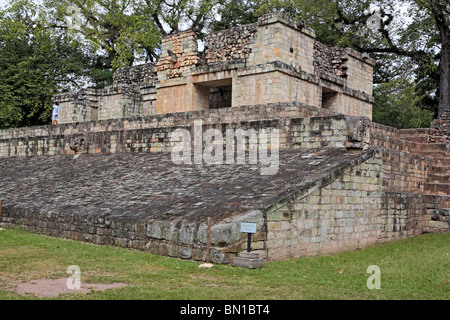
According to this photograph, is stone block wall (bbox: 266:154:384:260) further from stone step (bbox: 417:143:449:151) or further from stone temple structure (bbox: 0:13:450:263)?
stone step (bbox: 417:143:449:151)

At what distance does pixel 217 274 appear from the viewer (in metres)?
6.25

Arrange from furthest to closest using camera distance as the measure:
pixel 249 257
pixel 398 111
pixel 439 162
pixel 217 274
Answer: pixel 398 111 < pixel 439 162 < pixel 249 257 < pixel 217 274

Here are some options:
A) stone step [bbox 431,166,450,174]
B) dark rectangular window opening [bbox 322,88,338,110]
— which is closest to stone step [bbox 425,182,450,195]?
stone step [bbox 431,166,450,174]

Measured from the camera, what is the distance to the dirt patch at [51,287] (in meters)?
5.12

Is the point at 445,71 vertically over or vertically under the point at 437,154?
over

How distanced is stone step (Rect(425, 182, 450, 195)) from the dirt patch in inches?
403

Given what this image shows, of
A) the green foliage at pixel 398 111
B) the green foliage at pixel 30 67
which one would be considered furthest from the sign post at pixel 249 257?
the green foliage at pixel 30 67

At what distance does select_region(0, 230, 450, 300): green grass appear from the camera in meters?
5.36

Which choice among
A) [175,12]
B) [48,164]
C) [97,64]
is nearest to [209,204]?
[48,164]

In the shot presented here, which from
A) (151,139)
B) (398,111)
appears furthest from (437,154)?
(398,111)

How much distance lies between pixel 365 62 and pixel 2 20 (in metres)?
22.3

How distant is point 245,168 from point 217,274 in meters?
4.10

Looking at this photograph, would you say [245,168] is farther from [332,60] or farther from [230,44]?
[332,60]

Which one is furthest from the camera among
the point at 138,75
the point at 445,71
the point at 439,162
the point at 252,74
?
the point at 138,75
